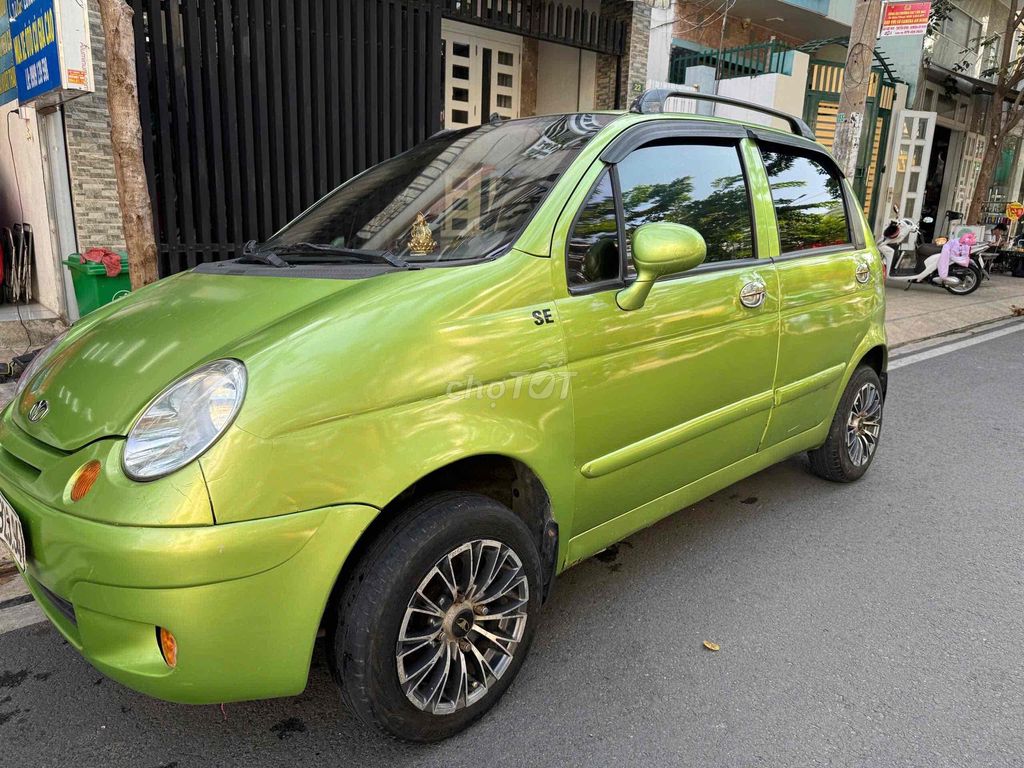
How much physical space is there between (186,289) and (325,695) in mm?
1410

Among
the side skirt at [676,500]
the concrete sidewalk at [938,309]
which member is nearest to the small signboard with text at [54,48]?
the side skirt at [676,500]

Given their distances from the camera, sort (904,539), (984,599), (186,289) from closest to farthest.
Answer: (186,289) < (984,599) < (904,539)

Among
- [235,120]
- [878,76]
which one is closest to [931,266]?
[878,76]

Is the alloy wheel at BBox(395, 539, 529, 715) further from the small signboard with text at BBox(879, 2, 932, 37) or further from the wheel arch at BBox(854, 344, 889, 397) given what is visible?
the small signboard with text at BBox(879, 2, 932, 37)

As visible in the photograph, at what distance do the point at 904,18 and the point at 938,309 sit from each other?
3.96 m

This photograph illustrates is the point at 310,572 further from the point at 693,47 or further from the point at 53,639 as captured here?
the point at 693,47

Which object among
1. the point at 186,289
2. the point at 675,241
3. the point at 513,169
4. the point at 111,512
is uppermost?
the point at 513,169

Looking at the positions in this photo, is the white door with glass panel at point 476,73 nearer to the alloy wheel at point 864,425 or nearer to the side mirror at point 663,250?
the alloy wheel at point 864,425

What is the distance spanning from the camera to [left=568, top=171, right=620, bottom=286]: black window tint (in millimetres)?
2393

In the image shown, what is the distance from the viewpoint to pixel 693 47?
12.7m

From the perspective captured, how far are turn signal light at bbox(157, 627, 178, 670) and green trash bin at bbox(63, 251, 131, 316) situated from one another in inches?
182

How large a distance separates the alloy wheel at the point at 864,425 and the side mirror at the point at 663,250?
2.08m

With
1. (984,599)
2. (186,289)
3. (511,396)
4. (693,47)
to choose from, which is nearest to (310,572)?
(511,396)

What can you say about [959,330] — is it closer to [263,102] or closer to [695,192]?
[695,192]
